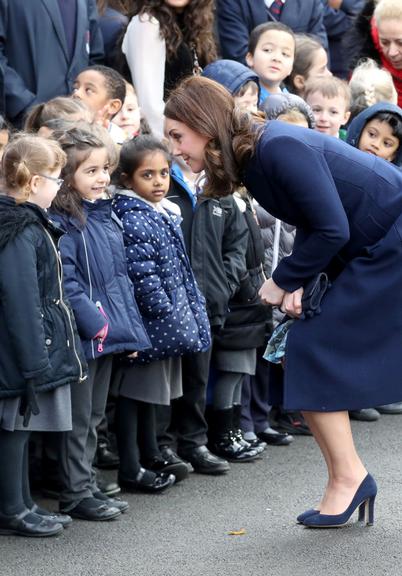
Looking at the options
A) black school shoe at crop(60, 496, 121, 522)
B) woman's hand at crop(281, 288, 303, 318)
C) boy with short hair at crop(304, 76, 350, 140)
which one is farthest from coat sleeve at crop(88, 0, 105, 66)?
black school shoe at crop(60, 496, 121, 522)

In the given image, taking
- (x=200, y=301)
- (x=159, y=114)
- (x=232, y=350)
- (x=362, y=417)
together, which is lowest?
(x=362, y=417)

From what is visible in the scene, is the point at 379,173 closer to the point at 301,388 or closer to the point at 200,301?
the point at 301,388

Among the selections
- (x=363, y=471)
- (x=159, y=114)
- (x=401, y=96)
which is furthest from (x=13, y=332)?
(x=401, y=96)

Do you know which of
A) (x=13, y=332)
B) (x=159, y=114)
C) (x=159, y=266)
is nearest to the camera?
(x=13, y=332)

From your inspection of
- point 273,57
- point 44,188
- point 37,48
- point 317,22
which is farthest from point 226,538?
point 317,22

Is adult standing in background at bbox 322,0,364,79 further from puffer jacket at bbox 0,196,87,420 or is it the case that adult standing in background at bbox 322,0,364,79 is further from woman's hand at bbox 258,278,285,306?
puffer jacket at bbox 0,196,87,420

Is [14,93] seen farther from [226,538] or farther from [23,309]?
[226,538]

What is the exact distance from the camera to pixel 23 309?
526cm

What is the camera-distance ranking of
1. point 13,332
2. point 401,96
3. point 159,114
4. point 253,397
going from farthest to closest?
point 401,96 → point 159,114 → point 253,397 → point 13,332

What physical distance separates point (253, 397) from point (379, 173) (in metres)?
2.37

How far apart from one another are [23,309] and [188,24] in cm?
333

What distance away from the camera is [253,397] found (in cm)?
739

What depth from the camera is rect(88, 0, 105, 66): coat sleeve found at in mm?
7992

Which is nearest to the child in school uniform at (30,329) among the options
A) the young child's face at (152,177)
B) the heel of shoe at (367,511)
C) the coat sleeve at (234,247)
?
the young child's face at (152,177)
